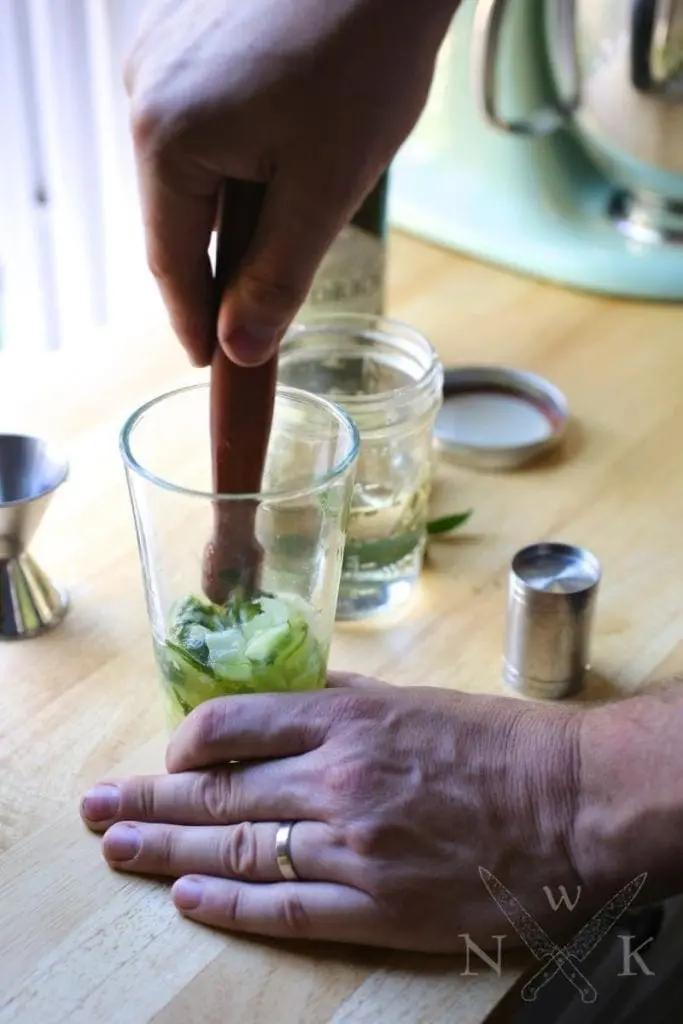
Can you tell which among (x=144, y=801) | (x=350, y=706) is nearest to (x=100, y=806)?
(x=144, y=801)

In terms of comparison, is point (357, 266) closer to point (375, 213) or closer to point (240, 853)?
point (375, 213)

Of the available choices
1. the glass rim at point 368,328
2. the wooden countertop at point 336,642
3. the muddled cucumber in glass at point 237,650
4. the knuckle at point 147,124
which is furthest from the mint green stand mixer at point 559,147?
the muddled cucumber in glass at point 237,650

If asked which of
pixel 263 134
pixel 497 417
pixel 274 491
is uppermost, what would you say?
pixel 263 134

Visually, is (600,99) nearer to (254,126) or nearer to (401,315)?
(401,315)

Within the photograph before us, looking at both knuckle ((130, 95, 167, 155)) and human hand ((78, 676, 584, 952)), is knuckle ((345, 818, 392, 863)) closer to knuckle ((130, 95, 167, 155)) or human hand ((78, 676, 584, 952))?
human hand ((78, 676, 584, 952))

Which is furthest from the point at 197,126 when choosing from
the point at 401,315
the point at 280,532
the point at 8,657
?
the point at 401,315
